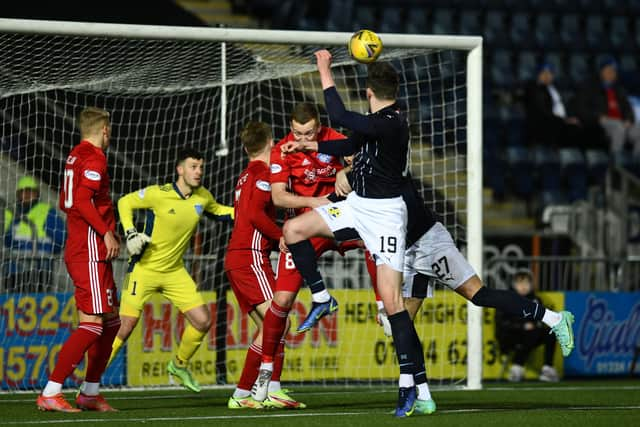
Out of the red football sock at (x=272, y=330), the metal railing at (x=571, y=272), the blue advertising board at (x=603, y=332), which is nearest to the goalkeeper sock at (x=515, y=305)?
the red football sock at (x=272, y=330)

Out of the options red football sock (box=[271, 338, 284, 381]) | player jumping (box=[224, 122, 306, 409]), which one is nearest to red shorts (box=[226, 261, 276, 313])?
player jumping (box=[224, 122, 306, 409])

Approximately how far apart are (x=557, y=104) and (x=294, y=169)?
8.92 m

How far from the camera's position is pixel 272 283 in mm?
8633

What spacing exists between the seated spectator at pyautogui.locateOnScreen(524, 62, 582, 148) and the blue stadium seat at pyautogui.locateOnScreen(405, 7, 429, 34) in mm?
1986

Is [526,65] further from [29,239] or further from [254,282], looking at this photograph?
[254,282]

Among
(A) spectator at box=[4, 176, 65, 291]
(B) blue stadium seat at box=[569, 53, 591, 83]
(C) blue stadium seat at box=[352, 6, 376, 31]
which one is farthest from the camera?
(B) blue stadium seat at box=[569, 53, 591, 83]

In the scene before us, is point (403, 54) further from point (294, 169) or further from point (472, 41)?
point (294, 169)

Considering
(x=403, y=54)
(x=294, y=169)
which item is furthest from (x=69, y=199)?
(x=403, y=54)

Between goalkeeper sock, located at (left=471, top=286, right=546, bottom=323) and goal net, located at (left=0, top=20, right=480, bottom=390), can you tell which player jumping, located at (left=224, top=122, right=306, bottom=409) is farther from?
goalkeeper sock, located at (left=471, top=286, right=546, bottom=323)

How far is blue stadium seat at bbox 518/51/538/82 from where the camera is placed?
58.9 ft

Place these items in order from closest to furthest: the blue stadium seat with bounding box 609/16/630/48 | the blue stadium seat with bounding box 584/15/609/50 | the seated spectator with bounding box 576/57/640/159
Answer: the seated spectator with bounding box 576/57/640/159, the blue stadium seat with bounding box 584/15/609/50, the blue stadium seat with bounding box 609/16/630/48

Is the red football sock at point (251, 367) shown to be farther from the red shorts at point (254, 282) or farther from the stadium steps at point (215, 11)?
the stadium steps at point (215, 11)

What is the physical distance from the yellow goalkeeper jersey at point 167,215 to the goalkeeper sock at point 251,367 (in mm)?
1551

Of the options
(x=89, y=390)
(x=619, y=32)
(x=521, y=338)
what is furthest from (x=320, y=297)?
(x=619, y=32)
